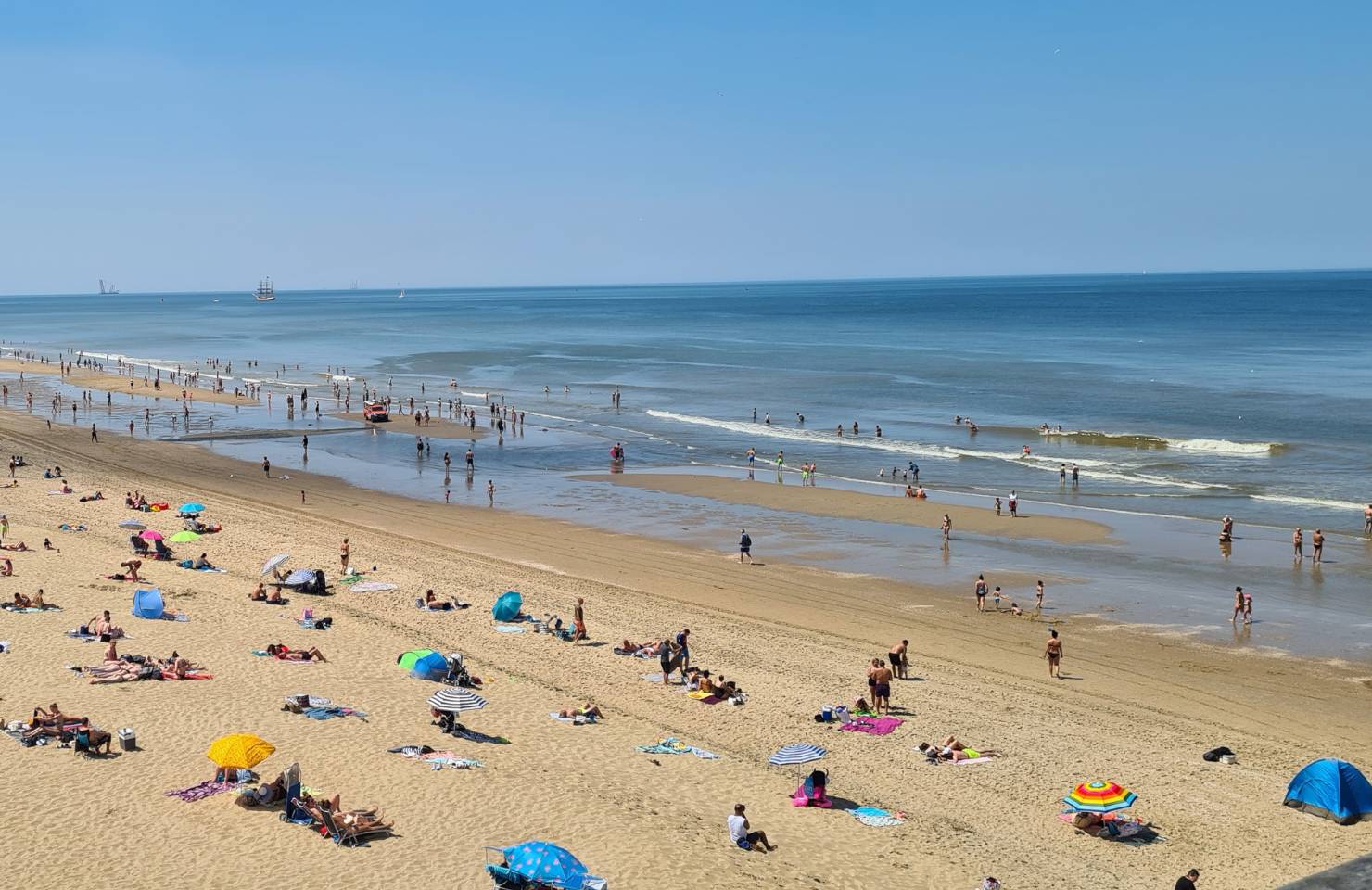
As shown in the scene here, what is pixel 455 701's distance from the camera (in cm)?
1781

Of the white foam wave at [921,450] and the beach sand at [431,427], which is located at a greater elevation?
the white foam wave at [921,450]

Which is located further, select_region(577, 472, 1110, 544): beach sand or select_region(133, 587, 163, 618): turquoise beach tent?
select_region(577, 472, 1110, 544): beach sand

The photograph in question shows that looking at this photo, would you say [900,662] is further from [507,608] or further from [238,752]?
[238,752]

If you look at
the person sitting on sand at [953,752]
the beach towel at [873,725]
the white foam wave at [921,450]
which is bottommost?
the beach towel at [873,725]

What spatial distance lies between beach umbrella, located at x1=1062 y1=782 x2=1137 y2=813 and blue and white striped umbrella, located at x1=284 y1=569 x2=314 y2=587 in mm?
17877

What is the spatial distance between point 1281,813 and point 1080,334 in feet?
401

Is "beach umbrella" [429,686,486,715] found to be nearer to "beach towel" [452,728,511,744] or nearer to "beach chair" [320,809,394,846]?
"beach towel" [452,728,511,744]

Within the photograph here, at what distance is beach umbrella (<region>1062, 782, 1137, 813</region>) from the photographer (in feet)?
50.3

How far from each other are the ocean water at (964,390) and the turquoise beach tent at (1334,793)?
23.3 meters

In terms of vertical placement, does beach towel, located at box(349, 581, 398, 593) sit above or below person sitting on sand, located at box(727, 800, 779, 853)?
below

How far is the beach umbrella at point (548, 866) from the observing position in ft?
40.9

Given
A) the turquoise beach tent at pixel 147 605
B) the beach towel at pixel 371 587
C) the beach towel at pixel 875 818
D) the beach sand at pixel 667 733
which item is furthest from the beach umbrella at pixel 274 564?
the beach towel at pixel 875 818

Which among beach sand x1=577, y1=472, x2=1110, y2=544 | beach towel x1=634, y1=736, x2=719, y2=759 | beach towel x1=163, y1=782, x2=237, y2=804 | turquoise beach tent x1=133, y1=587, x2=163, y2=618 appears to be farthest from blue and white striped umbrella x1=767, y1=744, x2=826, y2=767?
beach sand x1=577, y1=472, x2=1110, y2=544

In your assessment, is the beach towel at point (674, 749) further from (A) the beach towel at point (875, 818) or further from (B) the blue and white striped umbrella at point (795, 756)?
(A) the beach towel at point (875, 818)
